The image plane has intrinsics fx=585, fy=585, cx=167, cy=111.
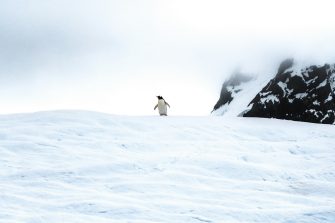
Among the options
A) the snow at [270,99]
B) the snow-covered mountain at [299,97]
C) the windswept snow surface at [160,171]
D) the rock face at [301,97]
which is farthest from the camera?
the snow at [270,99]

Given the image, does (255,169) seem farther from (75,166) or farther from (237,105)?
(237,105)

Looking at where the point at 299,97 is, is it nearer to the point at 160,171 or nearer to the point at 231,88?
the point at 231,88

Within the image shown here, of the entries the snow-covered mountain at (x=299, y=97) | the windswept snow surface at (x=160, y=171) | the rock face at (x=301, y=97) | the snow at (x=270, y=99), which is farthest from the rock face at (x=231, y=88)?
the windswept snow surface at (x=160, y=171)

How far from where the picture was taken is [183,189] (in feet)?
35.3

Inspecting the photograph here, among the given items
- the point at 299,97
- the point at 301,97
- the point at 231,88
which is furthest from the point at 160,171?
the point at 231,88

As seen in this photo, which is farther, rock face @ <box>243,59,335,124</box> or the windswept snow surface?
rock face @ <box>243,59,335,124</box>

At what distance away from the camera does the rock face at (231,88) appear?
178375 millimetres

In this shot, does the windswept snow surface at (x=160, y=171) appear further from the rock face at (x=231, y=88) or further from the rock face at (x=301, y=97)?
the rock face at (x=231, y=88)

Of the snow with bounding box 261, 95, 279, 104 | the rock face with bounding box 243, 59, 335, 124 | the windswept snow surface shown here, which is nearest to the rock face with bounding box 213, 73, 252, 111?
the rock face with bounding box 243, 59, 335, 124

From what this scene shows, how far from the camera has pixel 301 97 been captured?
480 ft

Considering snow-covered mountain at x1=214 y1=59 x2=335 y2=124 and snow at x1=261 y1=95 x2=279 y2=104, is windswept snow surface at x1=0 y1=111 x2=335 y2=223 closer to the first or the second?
snow-covered mountain at x1=214 y1=59 x2=335 y2=124

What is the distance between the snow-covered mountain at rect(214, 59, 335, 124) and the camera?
460 feet

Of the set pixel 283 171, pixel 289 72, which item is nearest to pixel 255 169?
pixel 283 171

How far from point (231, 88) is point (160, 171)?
562ft
